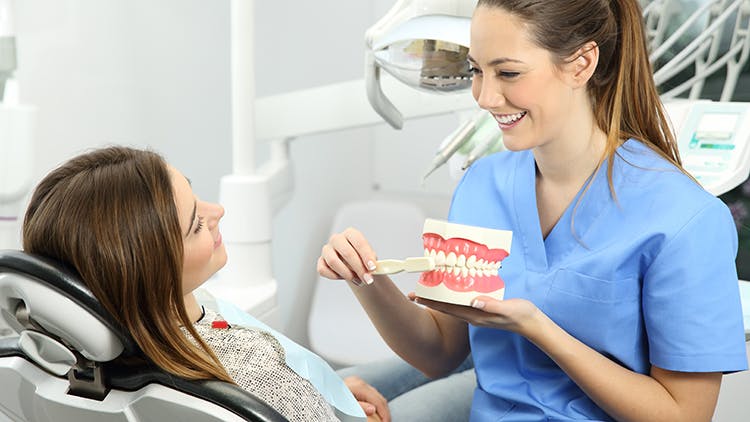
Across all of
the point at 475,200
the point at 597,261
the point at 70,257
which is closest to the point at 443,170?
the point at 475,200

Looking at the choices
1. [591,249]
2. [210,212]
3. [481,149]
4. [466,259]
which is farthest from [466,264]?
[481,149]

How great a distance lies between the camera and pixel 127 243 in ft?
2.84

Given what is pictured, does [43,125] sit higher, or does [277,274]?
[43,125]

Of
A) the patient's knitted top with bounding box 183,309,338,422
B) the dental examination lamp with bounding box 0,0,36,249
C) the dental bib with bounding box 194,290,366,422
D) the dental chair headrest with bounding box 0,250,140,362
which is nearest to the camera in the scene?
the dental chair headrest with bounding box 0,250,140,362

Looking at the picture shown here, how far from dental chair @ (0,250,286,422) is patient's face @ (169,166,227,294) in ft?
0.60

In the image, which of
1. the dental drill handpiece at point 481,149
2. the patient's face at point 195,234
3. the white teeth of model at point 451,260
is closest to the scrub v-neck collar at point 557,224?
the white teeth of model at point 451,260

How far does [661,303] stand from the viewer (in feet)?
3.72

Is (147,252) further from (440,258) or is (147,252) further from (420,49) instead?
(420,49)

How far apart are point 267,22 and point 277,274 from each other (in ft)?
2.55

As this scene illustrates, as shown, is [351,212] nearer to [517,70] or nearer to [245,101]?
[245,101]

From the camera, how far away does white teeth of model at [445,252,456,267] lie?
42.3 inches

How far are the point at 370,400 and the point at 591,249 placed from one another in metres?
0.44

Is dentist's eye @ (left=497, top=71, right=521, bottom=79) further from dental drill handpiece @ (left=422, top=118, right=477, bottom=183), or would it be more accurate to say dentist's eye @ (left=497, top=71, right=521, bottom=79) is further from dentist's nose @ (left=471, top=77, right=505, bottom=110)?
dental drill handpiece @ (left=422, top=118, right=477, bottom=183)

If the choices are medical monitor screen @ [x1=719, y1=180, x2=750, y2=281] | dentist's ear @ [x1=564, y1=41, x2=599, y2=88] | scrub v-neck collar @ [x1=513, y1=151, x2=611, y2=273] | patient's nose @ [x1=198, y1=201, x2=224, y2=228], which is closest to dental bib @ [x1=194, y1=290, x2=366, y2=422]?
patient's nose @ [x1=198, y1=201, x2=224, y2=228]
